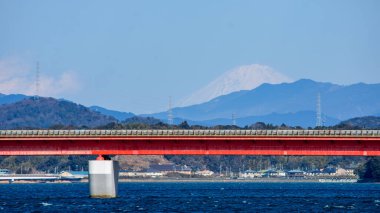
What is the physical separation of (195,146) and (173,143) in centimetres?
300

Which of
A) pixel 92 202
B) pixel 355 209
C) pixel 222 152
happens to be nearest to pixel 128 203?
pixel 92 202

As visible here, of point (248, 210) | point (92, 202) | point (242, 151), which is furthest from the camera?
point (242, 151)

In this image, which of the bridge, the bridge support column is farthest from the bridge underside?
the bridge support column

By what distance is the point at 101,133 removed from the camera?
157125mm

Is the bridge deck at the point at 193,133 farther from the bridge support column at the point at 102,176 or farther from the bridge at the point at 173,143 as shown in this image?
the bridge support column at the point at 102,176

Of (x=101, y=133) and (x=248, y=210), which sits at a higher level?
(x=101, y=133)

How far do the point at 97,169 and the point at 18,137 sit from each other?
41.7 ft

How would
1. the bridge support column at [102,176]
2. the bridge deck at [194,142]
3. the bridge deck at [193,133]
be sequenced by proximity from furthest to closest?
the bridge support column at [102,176], the bridge deck at [194,142], the bridge deck at [193,133]

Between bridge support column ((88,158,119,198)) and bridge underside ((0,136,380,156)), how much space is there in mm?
4708

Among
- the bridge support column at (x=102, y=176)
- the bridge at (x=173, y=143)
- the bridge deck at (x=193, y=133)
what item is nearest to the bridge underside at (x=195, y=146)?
the bridge at (x=173, y=143)

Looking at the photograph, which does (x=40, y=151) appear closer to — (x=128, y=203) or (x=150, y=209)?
(x=128, y=203)

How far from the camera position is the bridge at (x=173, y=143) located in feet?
499

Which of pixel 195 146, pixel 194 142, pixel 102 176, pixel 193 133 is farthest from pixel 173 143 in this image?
pixel 102 176

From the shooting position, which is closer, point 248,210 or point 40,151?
point 248,210
